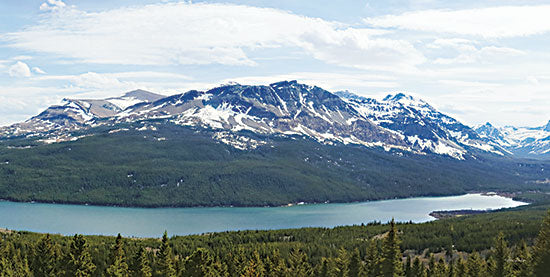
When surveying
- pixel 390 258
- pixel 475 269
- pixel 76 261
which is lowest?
pixel 475 269

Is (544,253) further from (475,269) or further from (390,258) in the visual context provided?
(475,269)

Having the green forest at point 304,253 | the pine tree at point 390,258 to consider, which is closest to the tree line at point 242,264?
the pine tree at point 390,258

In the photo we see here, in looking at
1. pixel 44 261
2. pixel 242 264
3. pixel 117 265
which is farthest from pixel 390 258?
pixel 44 261

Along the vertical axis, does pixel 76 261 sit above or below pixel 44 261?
above

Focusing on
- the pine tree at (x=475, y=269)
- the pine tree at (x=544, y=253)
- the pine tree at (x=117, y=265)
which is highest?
the pine tree at (x=544, y=253)

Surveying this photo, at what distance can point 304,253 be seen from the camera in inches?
4365

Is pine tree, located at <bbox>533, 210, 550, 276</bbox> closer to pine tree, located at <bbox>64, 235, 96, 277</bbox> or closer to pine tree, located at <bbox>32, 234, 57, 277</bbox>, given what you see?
pine tree, located at <bbox>64, 235, 96, 277</bbox>

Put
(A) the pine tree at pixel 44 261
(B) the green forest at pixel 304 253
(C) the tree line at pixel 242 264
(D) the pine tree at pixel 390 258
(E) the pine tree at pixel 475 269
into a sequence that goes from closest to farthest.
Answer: (C) the tree line at pixel 242 264 → (D) the pine tree at pixel 390 258 → (B) the green forest at pixel 304 253 → (A) the pine tree at pixel 44 261 → (E) the pine tree at pixel 475 269

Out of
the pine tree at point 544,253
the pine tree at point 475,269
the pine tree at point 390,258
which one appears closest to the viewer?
the pine tree at point 544,253

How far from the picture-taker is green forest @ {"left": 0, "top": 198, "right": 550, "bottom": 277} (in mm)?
52969

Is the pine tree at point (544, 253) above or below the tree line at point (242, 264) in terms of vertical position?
above

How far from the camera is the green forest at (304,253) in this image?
53.0 metres

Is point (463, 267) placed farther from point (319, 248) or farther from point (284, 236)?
point (284, 236)

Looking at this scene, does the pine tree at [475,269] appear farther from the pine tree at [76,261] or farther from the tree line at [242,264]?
the pine tree at [76,261]
